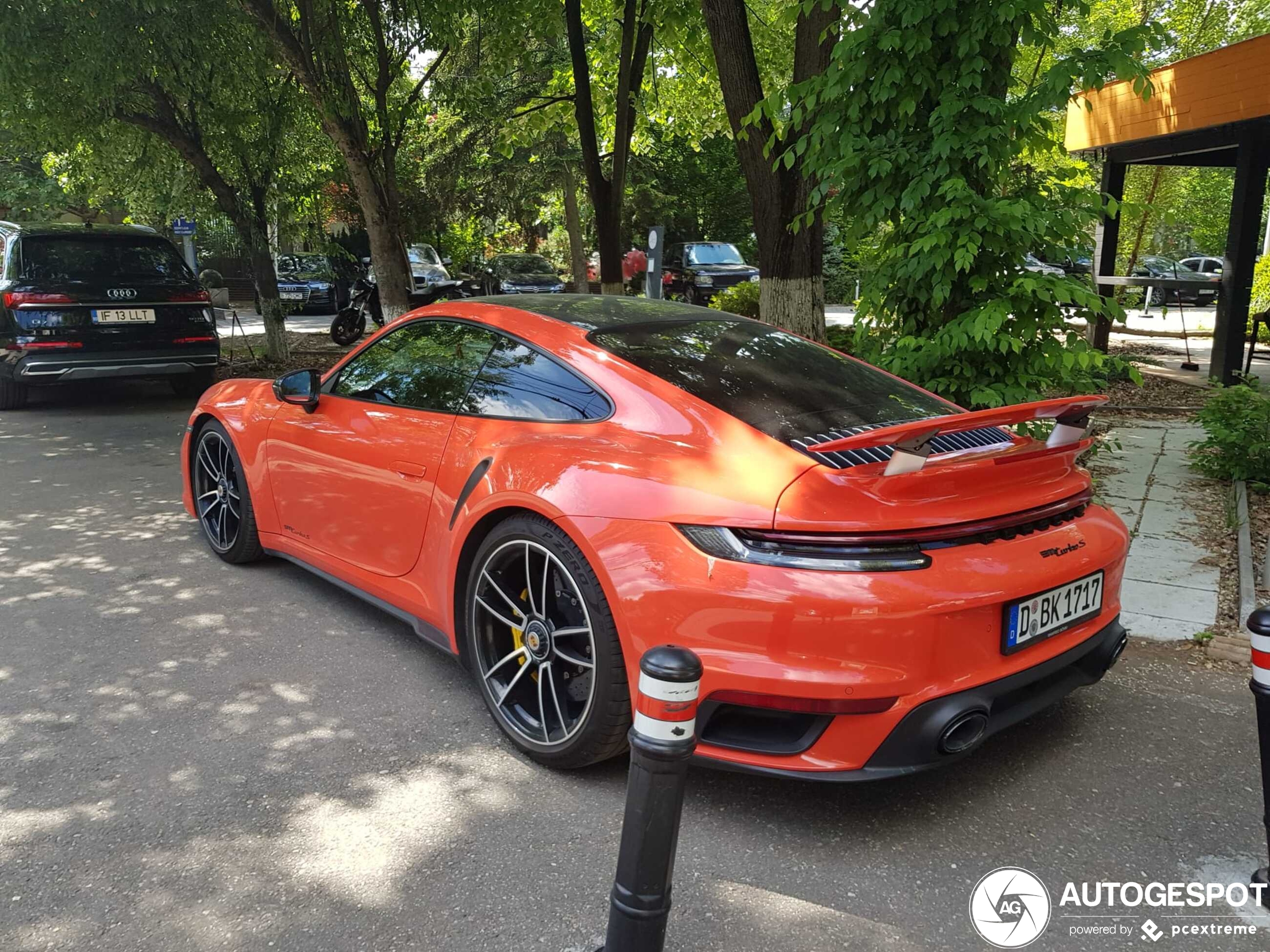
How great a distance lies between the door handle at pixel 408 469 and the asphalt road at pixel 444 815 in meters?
0.80

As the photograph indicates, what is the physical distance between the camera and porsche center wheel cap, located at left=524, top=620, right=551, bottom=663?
296 cm

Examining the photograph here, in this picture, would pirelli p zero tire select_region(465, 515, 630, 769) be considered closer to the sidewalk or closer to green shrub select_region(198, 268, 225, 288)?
the sidewalk

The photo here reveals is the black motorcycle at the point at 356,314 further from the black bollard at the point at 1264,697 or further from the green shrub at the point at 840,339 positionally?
the black bollard at the point at 1264,697

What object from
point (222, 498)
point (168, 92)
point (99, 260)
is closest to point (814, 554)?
point (222, 498)

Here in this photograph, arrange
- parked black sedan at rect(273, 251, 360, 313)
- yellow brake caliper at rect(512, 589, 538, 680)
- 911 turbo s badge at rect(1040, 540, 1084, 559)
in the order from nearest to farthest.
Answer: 911 turbo s badge at rect(1040, 540, 1084, 559) → yellow brake caliper at rect(512, 589, 538, 680) → parked black sedan at rect(273, 251, 360, 313)

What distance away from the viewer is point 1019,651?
2.58 meters

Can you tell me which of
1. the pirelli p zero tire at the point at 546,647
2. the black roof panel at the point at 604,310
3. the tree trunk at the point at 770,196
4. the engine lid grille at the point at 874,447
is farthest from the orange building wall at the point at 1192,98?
the pirelli p zero tire at the point at 546,647

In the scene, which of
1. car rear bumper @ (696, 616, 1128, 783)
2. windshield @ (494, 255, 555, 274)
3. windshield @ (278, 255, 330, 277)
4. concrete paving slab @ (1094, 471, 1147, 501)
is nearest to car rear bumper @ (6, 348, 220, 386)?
concrete paving slab @ (1094, 471, 1147, 501)

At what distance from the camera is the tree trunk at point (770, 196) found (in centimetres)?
662

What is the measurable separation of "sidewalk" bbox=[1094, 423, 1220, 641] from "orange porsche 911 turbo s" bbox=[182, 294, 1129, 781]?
54.8 inches

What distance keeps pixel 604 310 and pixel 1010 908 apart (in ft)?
7.96

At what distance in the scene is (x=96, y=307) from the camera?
9203mm

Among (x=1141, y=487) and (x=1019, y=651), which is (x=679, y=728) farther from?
(x=1141, y=487)

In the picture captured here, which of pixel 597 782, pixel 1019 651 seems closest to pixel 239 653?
pixel 597 782
